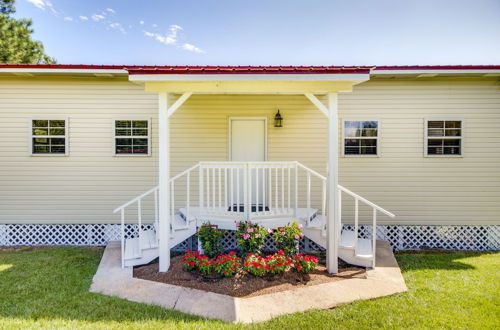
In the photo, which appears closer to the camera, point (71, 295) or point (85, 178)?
point (71, 295)

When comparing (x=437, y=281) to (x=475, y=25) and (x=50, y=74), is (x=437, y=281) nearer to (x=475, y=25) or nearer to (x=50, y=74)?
(x=50, y=74)

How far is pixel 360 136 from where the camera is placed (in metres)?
7.34

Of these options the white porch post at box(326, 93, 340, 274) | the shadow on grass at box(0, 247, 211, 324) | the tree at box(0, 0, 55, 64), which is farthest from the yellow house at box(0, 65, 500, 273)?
the tree at box(0, 0, 55, 64)

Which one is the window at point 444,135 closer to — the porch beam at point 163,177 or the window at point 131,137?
the porch beam at point 163,177

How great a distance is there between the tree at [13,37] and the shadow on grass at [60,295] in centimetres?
1690

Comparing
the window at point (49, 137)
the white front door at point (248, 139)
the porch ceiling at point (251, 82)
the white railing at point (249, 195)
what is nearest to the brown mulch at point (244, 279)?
the white railing at point (249, 195)

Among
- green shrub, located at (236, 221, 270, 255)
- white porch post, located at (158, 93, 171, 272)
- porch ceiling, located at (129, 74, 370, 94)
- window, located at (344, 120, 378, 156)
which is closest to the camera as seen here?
porch ceiling, located at (129, 74, 370, 94)

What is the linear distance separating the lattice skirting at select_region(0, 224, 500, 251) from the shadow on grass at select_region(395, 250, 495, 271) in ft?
1.19

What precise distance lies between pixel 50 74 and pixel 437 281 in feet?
29.3

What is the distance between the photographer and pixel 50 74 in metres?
7.02

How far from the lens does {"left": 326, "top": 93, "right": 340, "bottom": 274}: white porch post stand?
17.0ft

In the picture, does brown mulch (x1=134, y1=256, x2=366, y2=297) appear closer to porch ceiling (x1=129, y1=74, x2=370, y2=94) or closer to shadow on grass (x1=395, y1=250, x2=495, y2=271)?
shadow on grass (x1=395, y1=250, x2=495, y2=271)

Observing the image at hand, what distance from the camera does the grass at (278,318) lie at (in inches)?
144

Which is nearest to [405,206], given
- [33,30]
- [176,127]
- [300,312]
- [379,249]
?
[379,249]
